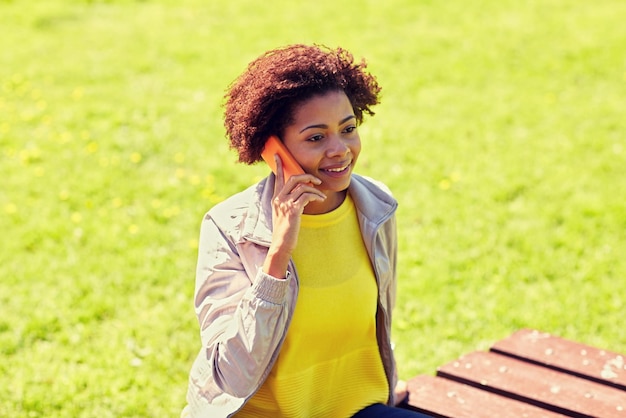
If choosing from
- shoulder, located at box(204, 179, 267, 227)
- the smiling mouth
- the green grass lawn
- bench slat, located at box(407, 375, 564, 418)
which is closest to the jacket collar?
shoulder, located at box(204, 179, 267, 227)

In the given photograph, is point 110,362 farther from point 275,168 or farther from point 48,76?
point 48,76

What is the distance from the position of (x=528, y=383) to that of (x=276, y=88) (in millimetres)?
1763

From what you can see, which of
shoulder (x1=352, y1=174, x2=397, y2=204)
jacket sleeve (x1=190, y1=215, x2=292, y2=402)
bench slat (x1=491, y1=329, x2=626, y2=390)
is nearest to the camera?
jacket sleeve (x1=190, y1=215, x2=292, y2=402)

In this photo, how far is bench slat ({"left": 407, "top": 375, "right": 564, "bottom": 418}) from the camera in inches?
145

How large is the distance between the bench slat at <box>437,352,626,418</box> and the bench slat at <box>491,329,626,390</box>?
0.20 ft

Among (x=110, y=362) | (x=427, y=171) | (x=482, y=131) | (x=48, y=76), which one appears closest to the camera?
(x=110, y=362)

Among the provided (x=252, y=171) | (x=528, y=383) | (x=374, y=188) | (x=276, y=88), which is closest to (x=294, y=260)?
(x=374, y=188)

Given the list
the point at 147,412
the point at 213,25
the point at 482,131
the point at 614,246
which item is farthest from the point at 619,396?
the point at 213,25

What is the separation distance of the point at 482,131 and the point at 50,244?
3.91 meters

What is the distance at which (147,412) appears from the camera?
4809mm

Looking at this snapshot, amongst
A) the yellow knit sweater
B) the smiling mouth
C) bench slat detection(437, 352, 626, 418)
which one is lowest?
bench slat detection(437, 352, 626, 418)

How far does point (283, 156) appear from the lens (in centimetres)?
317

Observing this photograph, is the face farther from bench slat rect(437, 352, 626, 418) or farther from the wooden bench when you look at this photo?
bench slat rect(437, 352, 626, 418)

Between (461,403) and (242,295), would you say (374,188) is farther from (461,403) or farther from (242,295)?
(461,403)
